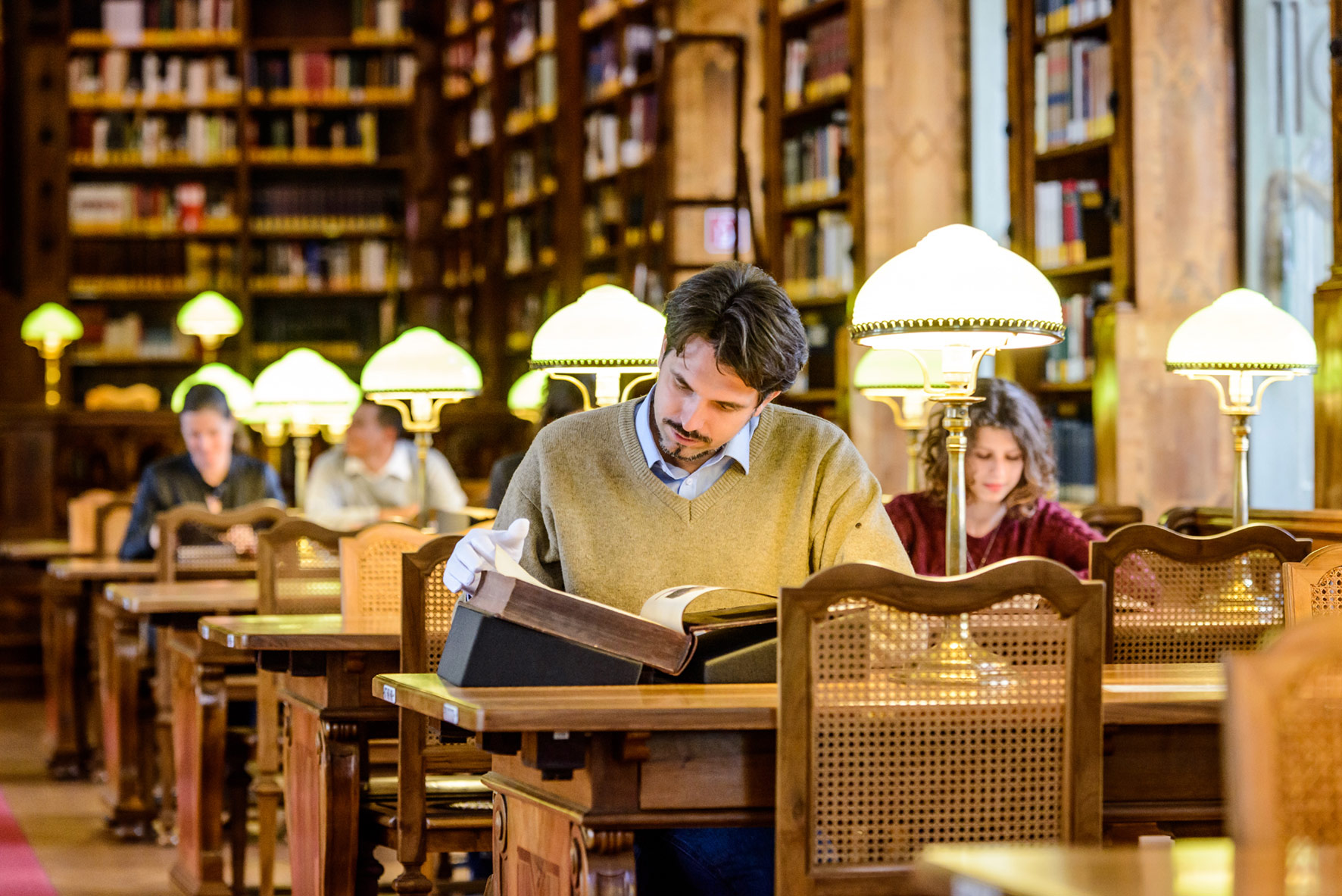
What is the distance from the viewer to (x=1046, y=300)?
8.75 ft

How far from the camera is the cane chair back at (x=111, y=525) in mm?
6391

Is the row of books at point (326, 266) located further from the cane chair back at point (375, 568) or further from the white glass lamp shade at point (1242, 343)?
the white glass lamp shade at point (1242, 343)

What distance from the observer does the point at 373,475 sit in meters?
6.79

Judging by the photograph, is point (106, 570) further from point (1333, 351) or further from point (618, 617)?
point (618, 617)

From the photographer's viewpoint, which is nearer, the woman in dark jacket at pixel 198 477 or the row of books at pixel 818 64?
the woman in dark jacket at pixel 198 477

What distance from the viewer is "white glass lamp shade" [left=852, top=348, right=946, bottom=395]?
4.71m

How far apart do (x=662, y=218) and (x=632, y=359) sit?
385 cm

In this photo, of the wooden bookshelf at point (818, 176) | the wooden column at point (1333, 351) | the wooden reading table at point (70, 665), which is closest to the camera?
the wooden column at point (1333, 351)

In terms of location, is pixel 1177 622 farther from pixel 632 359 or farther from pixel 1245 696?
pixel 1245 696

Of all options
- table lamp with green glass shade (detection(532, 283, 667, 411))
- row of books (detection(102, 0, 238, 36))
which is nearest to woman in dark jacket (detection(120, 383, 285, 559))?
table lamp with green glass shade (detection(532, 283, 667, 411))

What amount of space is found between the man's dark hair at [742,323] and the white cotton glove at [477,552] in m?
0.37

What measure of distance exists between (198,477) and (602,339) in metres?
2.69

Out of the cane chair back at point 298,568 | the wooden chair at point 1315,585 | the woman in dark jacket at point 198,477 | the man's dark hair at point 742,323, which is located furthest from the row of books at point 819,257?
the man's dark hair at point 742,323

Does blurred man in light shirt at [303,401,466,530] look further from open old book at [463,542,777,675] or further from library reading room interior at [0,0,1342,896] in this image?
open old book at [463,542,777,675]
